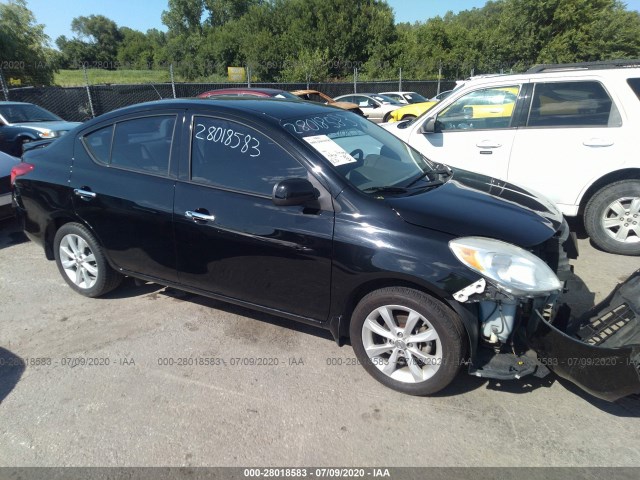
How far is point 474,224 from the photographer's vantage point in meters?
2.63

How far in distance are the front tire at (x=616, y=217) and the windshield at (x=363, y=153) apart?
84.1 inches

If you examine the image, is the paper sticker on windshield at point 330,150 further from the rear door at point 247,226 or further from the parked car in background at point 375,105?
the parked car in background at point 375,105

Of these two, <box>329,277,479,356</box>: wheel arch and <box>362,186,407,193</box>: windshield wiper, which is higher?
<box>362,186,407,193</box>: windshield wiper

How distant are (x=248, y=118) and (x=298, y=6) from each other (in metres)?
47.4

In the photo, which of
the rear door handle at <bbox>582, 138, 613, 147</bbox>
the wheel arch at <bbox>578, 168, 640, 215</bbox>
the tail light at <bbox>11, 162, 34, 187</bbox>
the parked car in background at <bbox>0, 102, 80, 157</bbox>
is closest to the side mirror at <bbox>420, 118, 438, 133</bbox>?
the rear door handle at <bbox>582, 138, 613, 147</bbox>

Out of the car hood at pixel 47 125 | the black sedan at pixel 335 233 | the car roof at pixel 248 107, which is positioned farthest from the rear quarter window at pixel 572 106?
the car hood at pixel 47 125

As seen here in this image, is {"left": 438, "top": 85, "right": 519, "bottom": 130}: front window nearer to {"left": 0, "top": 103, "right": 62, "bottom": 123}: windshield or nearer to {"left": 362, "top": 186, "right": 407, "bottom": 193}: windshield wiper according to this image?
{"left": 362, "top": 186, "right": 407, "bottom": 193}: windshield wiper

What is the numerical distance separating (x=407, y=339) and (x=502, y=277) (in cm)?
64

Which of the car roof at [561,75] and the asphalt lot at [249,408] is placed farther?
the car roof at [561,75]

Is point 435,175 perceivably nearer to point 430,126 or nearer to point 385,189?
point 385,189

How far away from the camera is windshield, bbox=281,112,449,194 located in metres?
2.95

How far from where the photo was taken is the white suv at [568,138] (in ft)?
15.1

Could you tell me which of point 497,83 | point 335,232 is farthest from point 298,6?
point 335,232

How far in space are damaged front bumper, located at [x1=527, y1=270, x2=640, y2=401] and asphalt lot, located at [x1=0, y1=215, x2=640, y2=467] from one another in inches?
12.6
